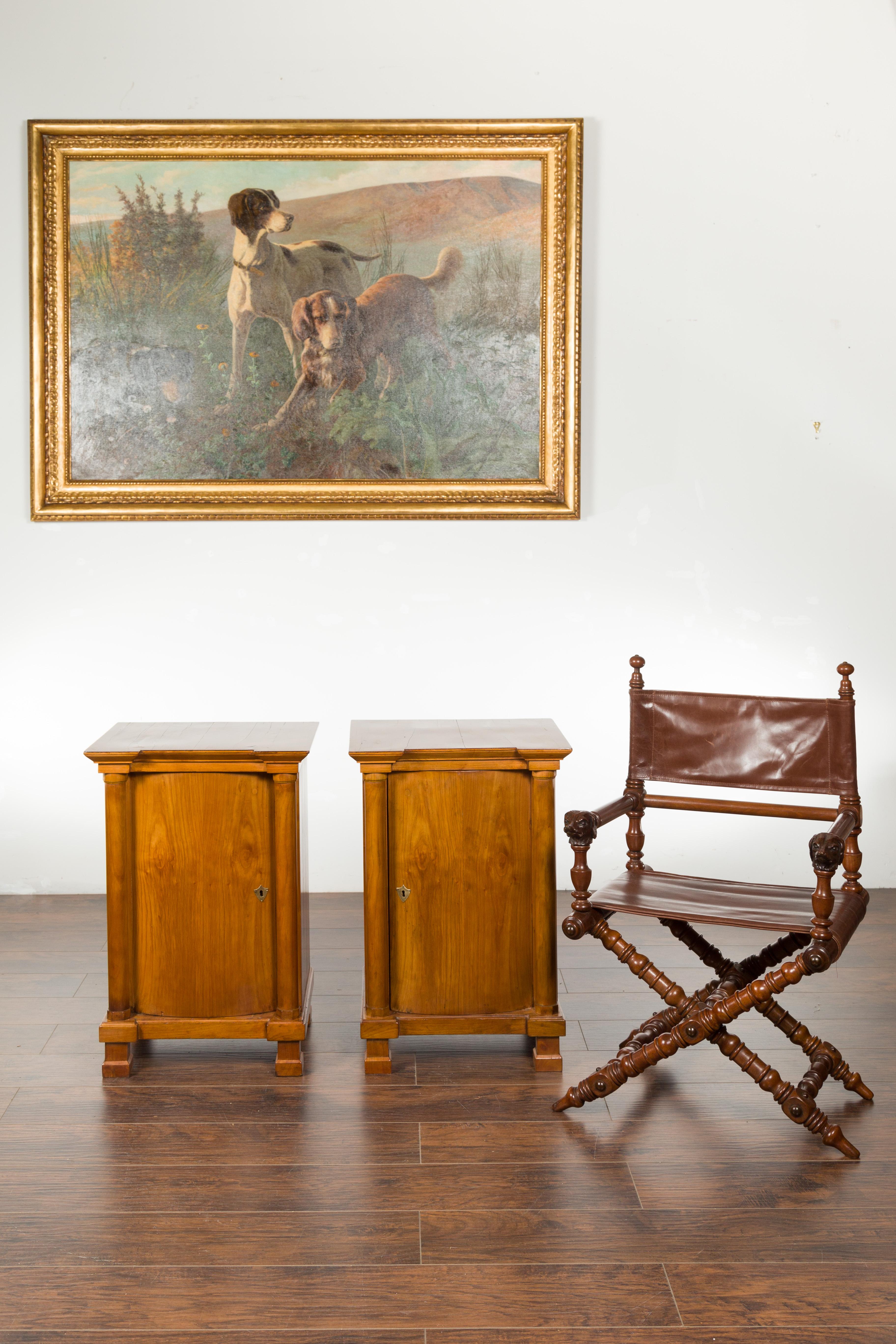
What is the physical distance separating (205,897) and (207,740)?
1.36 ft

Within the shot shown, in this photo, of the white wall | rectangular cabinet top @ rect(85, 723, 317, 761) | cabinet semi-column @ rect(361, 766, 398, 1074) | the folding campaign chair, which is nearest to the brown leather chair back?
the folding campaign chair

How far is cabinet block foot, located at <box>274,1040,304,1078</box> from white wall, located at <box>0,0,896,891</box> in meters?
1.74

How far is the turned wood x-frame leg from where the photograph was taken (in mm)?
2518

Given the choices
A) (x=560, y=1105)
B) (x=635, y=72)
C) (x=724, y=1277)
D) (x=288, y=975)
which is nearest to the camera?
(x=724, y=1277)

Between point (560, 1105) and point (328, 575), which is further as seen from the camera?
point (328, 575)


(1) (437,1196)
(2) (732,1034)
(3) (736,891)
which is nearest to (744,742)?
(3) (736,891)

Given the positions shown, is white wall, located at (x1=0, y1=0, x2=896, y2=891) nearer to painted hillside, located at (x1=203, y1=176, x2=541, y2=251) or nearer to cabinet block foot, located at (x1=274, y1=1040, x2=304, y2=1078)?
painted hillside, located at (x1=203, y1=176, x2=541, y2=251)

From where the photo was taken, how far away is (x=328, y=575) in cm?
454

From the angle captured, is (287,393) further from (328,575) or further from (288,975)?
(288,975)

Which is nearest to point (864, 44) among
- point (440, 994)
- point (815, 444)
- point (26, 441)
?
point (815, 444)

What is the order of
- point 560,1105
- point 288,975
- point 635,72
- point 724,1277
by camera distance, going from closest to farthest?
1. point 724,1277
2. point 560,1105
3. point 288,975
4. point 635,72

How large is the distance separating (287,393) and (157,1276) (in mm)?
3232

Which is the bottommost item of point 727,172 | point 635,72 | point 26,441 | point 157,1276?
point 157,1276

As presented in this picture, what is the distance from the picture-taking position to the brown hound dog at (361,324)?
4.42 m
